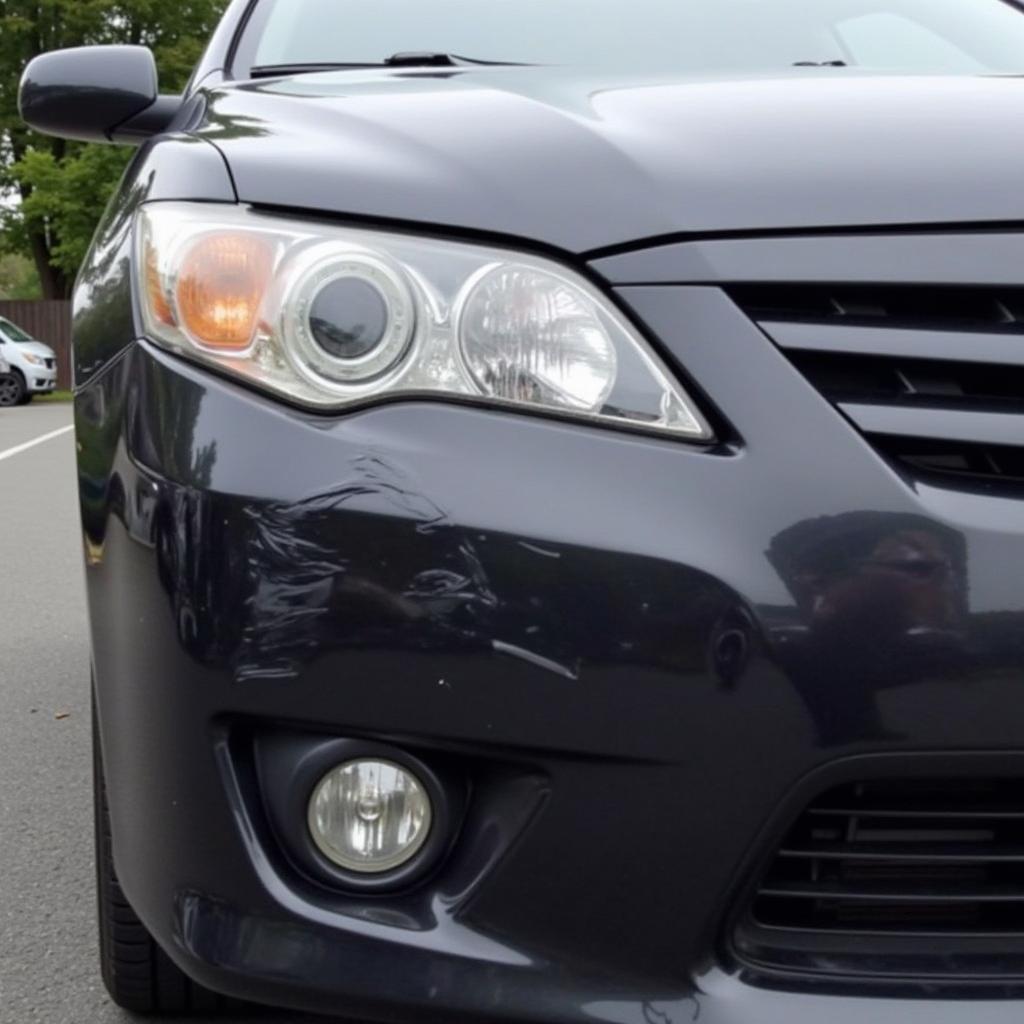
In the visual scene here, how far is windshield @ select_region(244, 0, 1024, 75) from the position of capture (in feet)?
7.95

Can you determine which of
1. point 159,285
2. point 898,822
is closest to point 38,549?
point 159,285

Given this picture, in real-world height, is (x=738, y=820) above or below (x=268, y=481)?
below

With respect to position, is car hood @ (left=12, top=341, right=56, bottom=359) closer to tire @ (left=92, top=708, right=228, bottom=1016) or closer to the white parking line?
the white parking line

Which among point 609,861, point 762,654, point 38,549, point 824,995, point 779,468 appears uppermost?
point 779,468

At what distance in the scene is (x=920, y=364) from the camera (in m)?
1.36

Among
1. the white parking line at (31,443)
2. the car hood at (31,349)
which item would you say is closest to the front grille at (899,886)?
the white parking line at (31,443)

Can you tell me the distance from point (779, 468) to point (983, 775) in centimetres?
31

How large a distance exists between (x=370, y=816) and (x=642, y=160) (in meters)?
0.66

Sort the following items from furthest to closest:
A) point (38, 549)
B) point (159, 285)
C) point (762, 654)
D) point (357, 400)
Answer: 1. point (38, 549)
2. point (159, 285)
3. point (357, 400)
4. point (762, 654)

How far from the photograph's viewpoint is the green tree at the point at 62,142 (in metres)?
28.4

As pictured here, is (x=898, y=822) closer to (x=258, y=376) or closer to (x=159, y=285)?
(x=258, y=376)

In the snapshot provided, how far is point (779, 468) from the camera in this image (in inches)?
50.7

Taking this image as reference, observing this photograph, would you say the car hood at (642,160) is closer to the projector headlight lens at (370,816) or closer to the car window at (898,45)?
the projector headlight lens at (370,816)

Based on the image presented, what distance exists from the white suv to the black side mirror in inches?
805
